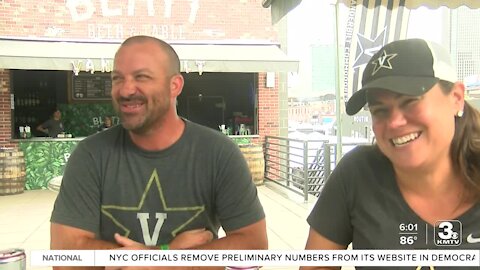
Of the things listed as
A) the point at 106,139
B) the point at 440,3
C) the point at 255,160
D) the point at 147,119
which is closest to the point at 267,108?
the point at 255,160

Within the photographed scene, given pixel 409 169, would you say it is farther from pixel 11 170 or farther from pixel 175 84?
pixel 11 170

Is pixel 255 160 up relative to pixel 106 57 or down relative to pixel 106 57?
down

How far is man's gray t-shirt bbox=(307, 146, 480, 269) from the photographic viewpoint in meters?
1.24

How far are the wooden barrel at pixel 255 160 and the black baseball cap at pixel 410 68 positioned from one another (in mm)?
7176

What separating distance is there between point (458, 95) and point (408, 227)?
383mm

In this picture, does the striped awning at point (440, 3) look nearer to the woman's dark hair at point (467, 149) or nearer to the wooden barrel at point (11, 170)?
the woman's dark hair at point (467, 149)

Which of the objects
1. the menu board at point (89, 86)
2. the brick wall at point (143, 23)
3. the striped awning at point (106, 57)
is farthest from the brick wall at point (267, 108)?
the menu board at point (89, 86)

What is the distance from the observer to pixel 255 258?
3.73 feet

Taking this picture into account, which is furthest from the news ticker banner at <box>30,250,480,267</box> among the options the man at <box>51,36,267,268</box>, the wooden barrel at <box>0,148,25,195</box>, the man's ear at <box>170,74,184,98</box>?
the wooden barrel at <box>0,148,25,195</box>

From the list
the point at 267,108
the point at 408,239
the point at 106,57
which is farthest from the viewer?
the point at 267,108

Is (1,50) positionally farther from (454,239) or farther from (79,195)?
(454,239)

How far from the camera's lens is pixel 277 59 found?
324 inches

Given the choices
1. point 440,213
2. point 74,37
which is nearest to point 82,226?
point 440,213

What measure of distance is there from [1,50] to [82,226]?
285 inches
